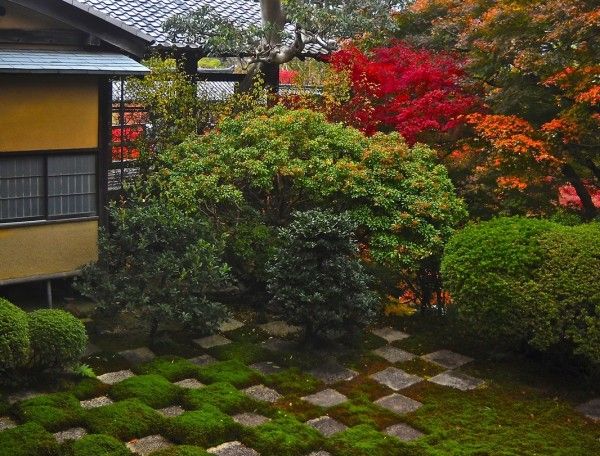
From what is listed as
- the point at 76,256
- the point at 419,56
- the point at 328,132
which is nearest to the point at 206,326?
the point at 76,256

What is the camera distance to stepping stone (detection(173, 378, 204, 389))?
34.4 ft

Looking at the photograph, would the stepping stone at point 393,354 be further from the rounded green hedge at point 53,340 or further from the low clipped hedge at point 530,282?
the rounded green hedge at point 53,340

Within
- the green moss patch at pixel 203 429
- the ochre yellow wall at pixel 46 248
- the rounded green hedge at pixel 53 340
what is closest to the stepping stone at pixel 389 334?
the green moss patch at pixel 203 429

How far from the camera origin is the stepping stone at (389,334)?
12.8m

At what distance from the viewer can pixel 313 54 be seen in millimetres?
17984

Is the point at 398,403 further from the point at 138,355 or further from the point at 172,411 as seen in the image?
the point at 138,355

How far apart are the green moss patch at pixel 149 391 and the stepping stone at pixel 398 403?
8.64 ft

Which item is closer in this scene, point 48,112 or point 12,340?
point 12,340

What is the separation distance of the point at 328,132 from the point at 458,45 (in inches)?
124

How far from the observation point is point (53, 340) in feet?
32.6

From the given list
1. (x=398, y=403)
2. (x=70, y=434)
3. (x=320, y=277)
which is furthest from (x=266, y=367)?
(x=70, y=434)

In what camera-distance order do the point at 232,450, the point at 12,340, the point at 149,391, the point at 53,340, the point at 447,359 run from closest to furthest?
the point at 232,450
the point at 12,340
the point at 53,340
the point at 149,391
the point at 447,359

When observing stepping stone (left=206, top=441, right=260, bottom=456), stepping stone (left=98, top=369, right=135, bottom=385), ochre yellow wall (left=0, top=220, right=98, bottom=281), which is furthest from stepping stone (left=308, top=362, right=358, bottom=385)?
ochre yellow wall (left=0, top=220, right=98, bottom=281)

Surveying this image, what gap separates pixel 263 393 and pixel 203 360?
1.35 meters
